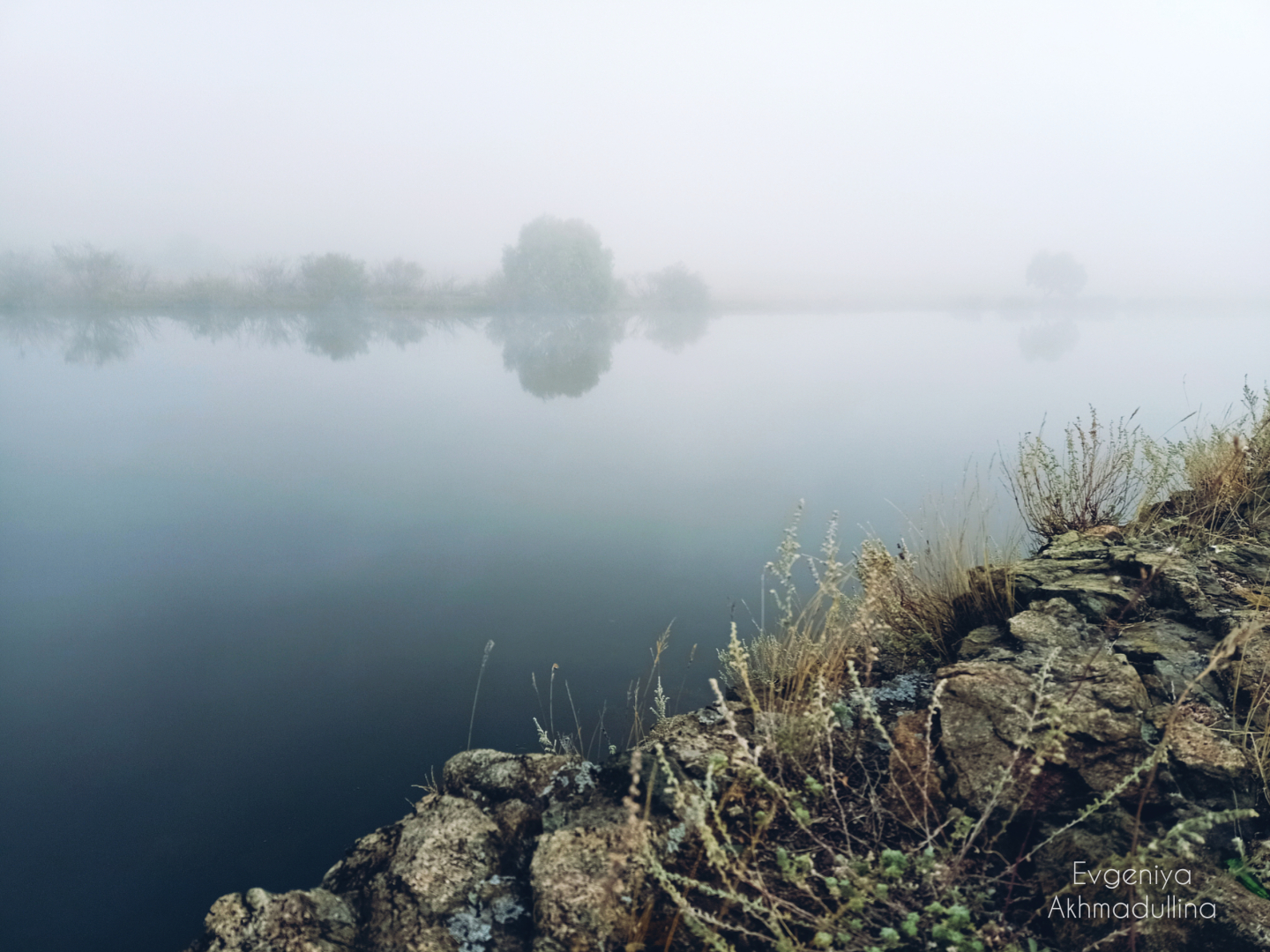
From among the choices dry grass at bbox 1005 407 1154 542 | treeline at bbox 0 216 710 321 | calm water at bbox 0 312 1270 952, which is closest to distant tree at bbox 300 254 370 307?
treeline at bbox 0 216 710 321

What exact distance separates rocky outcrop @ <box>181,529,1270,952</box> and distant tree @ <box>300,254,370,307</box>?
43.7 metres

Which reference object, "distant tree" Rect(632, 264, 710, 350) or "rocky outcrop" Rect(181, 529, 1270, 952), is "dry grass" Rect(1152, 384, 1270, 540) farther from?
"distant tree" Rect(632, 264, 710, 350)

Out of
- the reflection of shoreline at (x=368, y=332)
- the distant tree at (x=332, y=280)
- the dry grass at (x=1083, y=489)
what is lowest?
the dry grass at (x=1083, y=489)

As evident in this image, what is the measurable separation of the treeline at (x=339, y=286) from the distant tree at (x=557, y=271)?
6cm

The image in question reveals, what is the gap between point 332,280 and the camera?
1538 inches

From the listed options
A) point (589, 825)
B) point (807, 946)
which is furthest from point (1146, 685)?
point (589, 825)

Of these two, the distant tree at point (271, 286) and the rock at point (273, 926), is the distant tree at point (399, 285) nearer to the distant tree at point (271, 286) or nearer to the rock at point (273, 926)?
the distant tree at point (271, 286)

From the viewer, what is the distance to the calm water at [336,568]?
10.2 feet

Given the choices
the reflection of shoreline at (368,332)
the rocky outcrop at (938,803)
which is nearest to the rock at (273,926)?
the rocky outcrop at (938,803)

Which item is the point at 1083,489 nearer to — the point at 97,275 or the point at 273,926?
the point at 273,926

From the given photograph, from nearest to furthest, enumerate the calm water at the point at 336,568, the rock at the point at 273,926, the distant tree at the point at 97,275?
the rock at the point at 273,926 → the calm water at the point at 336,568 → the distant tree at the point at 97,275

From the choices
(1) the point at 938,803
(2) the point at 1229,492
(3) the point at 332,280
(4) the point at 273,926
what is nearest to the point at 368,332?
(3) the point at 332,280

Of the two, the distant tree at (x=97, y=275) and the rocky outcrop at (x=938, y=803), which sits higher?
the distant tree at (x=97, y=275)

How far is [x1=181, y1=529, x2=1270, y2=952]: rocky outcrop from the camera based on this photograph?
4.91 ft
